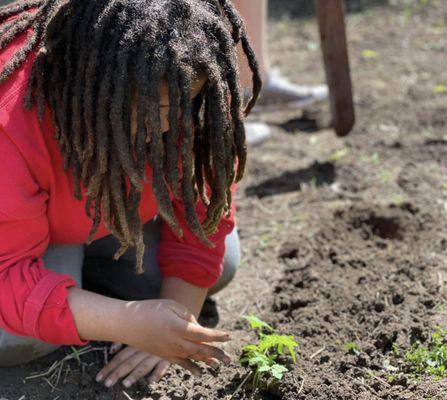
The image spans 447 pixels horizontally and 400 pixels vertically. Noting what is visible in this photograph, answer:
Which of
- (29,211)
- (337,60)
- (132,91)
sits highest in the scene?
(132,91)

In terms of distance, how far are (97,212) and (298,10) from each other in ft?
13.7

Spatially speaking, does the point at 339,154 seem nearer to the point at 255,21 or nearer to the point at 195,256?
the point at 255,21

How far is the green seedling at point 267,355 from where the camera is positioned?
212cm

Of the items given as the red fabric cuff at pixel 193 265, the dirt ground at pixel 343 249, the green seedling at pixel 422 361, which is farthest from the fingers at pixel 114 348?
the green seedling at pixel 422 361

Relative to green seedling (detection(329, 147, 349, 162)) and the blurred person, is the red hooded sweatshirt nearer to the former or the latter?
green seedling (detection(329, 147, 349, 162))

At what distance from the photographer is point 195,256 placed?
2.32 metres

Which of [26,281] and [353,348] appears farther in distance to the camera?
[353,348]

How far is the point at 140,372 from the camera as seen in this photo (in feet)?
7.34

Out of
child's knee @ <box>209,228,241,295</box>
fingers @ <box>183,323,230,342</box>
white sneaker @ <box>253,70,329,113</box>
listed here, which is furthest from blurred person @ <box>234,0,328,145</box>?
fingers @ <box>183,323,230,342</box>

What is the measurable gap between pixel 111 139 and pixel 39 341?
2.67 feet

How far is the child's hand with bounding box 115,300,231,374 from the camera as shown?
187 cm

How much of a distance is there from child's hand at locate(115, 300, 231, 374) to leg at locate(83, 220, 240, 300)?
617 mm

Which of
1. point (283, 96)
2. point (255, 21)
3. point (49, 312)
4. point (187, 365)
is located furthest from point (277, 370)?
point (283, 96)

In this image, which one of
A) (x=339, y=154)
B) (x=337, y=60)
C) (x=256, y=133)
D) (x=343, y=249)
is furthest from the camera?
(x=256, y=133)
